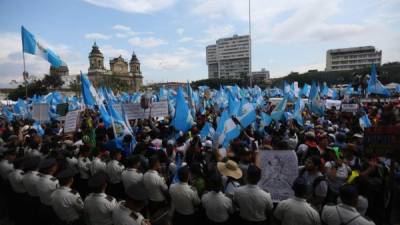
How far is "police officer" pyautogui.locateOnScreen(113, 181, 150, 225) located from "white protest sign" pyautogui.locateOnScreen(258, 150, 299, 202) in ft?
5.70

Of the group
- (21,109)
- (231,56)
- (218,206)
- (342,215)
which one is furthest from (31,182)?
(231,56)

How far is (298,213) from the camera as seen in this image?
320 centimetres

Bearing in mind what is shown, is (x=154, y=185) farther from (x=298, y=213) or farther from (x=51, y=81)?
(x=51, y=81)

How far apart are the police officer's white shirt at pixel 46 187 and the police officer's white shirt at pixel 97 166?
3.44 ft

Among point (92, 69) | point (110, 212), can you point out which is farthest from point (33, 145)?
point (92, 69)

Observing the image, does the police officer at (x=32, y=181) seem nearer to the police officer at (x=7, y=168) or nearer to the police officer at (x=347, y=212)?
the police officer at (x=7, y=168)

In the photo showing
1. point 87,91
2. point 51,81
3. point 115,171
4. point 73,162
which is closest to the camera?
point 115,171

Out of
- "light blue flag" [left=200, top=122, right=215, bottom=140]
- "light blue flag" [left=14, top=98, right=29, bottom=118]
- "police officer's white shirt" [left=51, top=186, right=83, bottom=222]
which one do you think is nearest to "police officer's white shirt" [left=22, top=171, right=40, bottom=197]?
"police officer's white shirt" [left=51, top=186, right=83, bottom=222]

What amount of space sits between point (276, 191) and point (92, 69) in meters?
108

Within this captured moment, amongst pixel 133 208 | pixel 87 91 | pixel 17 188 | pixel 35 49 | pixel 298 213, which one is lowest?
pixel 17 188

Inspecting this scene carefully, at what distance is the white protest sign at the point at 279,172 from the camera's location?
385 cm

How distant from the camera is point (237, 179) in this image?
439 centimetres

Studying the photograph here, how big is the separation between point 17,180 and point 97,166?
128 cm

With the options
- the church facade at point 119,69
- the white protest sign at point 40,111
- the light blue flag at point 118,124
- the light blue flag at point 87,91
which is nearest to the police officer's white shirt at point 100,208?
the light blue flag at point 118,124
